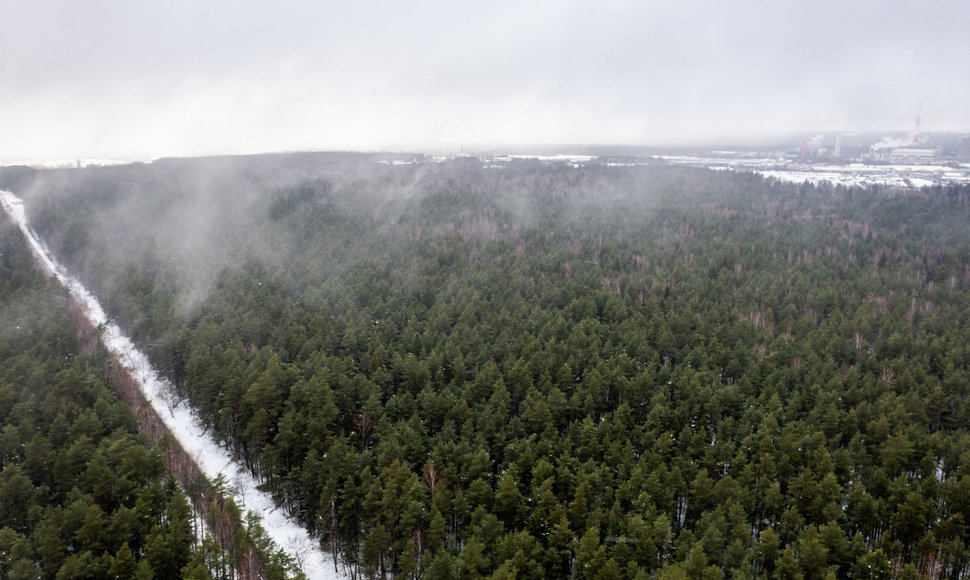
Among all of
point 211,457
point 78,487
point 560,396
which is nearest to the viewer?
point 78,487

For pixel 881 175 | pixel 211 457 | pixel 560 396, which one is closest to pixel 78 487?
pixel 211 457

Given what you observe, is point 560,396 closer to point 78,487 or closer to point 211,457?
point 211,457

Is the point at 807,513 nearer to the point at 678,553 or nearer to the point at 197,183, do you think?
the point at 678,553

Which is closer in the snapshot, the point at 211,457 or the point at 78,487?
the point at 78,487

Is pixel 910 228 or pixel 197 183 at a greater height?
pixel 197 183

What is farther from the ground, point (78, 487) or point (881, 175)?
point (881, 175)

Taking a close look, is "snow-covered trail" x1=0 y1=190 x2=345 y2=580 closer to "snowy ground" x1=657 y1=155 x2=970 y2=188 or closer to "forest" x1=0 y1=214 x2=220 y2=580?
"forest" x1=0 y1=214 x2=220 y2=580

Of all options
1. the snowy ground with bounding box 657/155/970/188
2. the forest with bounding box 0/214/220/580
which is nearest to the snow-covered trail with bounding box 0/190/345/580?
the forest with bounding box 0/214/220/580

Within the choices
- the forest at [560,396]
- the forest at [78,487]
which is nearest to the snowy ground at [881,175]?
the forest at [560,396]

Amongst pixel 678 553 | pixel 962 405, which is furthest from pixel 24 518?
pixel 962 405
